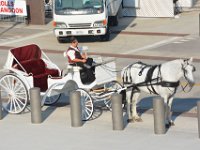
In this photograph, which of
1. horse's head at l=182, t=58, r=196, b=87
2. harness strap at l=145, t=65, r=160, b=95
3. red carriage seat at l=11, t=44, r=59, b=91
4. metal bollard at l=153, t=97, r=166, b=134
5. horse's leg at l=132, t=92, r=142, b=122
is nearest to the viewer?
metal bollard at l=153, t=97, r=166, b=134

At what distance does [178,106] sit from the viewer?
801 inches

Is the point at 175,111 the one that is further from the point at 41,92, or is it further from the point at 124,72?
the point at 41,92

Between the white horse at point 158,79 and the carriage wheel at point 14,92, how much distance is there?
2.47m

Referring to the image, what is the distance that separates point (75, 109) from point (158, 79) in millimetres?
1924

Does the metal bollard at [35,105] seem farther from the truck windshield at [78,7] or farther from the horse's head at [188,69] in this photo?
the truck windshield at [78,7]

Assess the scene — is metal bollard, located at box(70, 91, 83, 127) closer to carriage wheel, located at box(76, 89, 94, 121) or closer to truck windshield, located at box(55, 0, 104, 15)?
carriage wheel, located at box(76, 89, 94, 121)

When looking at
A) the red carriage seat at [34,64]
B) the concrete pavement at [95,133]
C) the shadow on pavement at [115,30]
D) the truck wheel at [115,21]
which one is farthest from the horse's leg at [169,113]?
the truck wheel at [115,21]

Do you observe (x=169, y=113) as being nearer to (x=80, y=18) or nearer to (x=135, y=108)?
(x=135, y=108)

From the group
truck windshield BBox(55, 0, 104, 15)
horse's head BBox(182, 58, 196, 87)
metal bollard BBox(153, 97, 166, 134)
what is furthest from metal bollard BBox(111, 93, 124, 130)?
truck windshield BBox(55, 0, 104, 15)

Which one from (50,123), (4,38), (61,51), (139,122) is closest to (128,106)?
(139,122)

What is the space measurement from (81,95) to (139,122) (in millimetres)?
1414

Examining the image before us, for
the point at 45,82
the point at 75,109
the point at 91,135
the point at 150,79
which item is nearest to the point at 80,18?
the point at 45,82

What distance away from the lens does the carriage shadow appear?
1952cm

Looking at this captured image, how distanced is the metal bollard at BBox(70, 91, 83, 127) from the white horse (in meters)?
1.12
